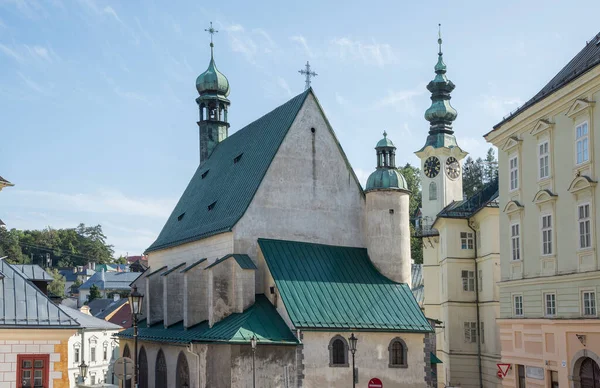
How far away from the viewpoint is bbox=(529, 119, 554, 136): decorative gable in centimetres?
3155

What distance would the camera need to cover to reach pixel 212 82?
54.7 metres

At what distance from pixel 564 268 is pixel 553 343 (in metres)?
3.16

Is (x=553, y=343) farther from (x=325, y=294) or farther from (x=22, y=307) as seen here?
(x=22, y=307)

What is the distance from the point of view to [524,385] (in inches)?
1319

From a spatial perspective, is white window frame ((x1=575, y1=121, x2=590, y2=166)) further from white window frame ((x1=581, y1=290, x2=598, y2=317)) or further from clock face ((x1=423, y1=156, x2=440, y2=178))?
clock face ((x1=423, y1=156, x2=440, y2=178))

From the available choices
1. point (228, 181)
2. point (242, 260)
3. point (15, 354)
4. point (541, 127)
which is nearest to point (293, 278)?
point (242, 260)

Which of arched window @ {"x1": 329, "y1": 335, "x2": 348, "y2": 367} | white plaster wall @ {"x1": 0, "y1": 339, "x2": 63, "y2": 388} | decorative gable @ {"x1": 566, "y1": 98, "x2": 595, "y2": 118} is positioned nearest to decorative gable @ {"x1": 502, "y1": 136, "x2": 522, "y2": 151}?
decorative gable @ {"x1": 566, "y1": 98, "x2": 595, "y2": 118}

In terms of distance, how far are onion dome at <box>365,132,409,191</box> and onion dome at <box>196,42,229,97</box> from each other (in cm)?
1838

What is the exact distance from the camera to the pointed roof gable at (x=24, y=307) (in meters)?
25.2

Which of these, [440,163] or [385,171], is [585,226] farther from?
[440,163]

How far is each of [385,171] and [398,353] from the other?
30.8ft

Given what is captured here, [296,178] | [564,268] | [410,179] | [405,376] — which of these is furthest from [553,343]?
[410,179]

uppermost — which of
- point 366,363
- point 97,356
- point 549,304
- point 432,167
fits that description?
point 432,167

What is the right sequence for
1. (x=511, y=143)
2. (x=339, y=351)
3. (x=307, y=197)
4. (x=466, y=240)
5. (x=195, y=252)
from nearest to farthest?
1. (x=339, y=351)
2. (x=511, y=143)
3. (x=307, y=197)
4. (x=195, y=252)
5. (x=466, y=240)
